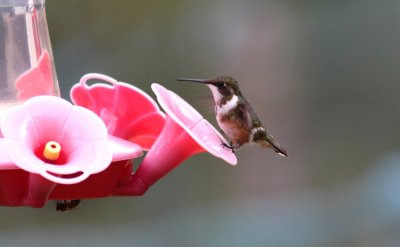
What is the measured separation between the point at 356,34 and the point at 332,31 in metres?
0.19

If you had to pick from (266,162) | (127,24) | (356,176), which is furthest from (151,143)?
(356,176)

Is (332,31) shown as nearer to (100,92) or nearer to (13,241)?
(13,241)

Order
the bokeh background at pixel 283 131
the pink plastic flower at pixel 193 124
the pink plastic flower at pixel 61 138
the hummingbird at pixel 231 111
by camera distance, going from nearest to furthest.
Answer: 1. the pink plastic flower at pixel 61 138
2. the pink plastic flower at pixel 193 124
3. the hummingbird at pixel 231 111
4. the bokeh background at pixel 283 131

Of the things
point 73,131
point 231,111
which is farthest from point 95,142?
point 231,111

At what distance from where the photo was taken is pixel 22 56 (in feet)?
6.56

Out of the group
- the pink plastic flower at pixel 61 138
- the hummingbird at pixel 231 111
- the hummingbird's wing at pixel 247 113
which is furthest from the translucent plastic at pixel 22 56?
the hummingbird's wing at pixel 247 113

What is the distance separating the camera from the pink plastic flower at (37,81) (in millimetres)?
1964

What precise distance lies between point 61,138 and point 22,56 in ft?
1.68

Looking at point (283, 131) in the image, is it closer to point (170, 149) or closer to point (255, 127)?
point (255, 127)

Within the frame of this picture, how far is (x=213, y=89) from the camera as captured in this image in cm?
219

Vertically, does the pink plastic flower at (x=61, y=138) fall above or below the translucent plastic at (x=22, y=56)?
below

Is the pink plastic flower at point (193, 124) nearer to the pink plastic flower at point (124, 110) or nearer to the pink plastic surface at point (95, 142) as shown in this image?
the pink plastic surface at point (95, 142)

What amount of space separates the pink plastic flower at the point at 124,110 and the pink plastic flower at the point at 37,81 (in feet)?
0.34

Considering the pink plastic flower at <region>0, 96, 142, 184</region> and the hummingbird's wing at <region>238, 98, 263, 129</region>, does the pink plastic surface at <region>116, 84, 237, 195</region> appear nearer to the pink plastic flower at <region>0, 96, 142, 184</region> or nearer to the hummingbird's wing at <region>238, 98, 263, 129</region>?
the pink plastic flower at <region>0, 96, 142, 184</region>
